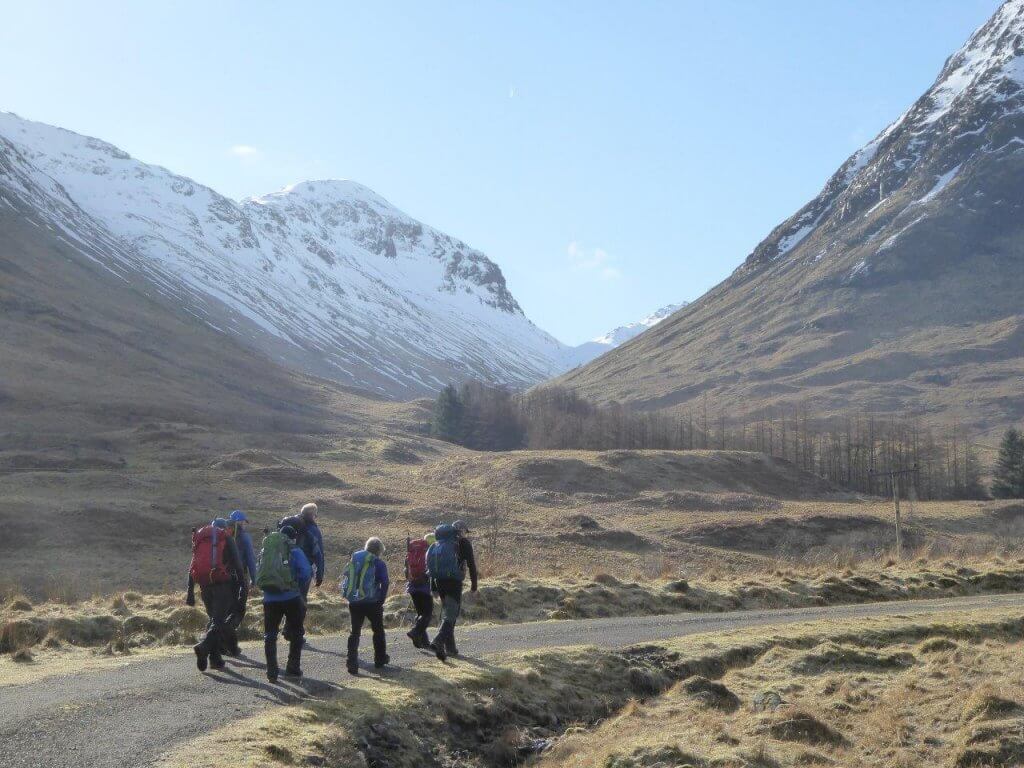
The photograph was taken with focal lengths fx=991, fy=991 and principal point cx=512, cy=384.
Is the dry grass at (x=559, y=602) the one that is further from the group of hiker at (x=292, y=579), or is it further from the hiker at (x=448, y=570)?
the hiker at (x=448, y=570)

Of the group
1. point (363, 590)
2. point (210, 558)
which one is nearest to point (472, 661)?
point (363, 590)

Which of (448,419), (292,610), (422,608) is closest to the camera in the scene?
(292,610)

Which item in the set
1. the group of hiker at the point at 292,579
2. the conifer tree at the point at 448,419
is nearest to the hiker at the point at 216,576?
the group of hiker at the point at 292,579

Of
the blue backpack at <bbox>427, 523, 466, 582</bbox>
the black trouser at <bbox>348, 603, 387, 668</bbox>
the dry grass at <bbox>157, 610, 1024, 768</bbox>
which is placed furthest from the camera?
the blue backpack at <bbox>427, 523, 466, 582</bbox>

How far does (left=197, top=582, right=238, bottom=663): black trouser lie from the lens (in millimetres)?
15977

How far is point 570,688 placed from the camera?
55.8 ft

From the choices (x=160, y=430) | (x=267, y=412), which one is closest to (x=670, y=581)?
(x=160, y=430)

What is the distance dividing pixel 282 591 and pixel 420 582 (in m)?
3.58

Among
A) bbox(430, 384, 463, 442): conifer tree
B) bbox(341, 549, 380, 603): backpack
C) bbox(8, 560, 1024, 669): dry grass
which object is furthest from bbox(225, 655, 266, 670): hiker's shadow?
bbox(430, 384, 463, 442): conifer tree

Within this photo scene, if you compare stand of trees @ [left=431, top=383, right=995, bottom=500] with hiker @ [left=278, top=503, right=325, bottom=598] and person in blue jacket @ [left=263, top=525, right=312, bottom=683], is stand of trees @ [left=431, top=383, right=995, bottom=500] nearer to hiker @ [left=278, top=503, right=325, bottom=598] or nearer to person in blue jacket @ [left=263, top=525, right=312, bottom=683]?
hiker @ [left=278, top=503, right=325, bottom=598]

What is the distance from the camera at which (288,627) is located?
1577cm

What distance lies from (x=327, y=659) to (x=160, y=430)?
9571 centimetres

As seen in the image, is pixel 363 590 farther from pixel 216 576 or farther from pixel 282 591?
pixel 216 576

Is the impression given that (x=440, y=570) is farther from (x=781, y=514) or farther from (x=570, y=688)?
(x=781, y=514)
